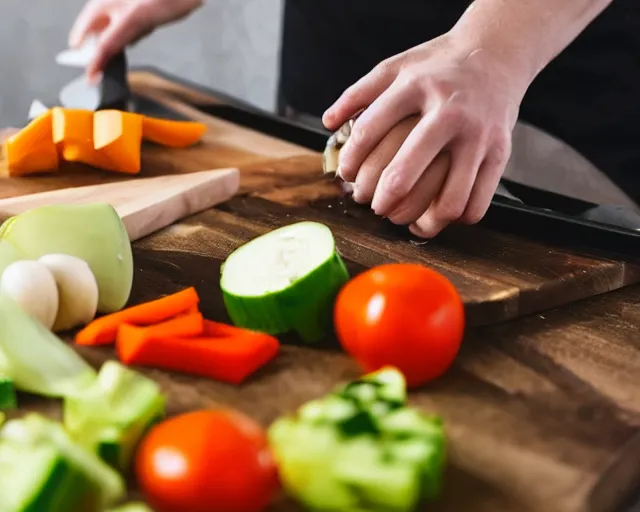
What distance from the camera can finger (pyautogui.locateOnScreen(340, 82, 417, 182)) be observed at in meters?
1.05

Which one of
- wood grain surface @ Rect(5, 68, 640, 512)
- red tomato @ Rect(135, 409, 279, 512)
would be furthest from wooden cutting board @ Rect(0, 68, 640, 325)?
red tomato @ Rect(135, 409, 279, 512)

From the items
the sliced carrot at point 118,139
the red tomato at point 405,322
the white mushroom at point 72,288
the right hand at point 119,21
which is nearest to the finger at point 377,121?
the red tomato at point 405,322

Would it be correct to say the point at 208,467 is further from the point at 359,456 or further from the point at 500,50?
the point at 500,50

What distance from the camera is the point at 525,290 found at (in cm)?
104

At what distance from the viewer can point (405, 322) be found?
0.83m

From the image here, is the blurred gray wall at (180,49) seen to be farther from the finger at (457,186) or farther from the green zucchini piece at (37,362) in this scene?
the green zucchini piece at (37,362)

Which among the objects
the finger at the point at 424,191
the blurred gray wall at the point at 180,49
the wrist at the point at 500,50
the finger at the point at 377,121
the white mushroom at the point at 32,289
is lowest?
the blurred gray wall at the point at 180,49

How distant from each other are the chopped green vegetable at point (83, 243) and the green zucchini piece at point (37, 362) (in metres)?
0.15

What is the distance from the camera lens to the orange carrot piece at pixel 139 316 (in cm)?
93

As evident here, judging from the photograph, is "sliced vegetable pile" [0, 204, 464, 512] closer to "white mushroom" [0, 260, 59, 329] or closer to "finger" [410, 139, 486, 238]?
"white mushroom" [0, 260, 59, 329]

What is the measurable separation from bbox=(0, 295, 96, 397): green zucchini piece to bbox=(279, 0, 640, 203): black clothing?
1114 millimetres

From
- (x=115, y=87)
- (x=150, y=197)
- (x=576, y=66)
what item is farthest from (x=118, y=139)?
(x=576, y=66)

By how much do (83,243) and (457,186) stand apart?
1.55ft

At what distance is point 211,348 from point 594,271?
1.76 feet
